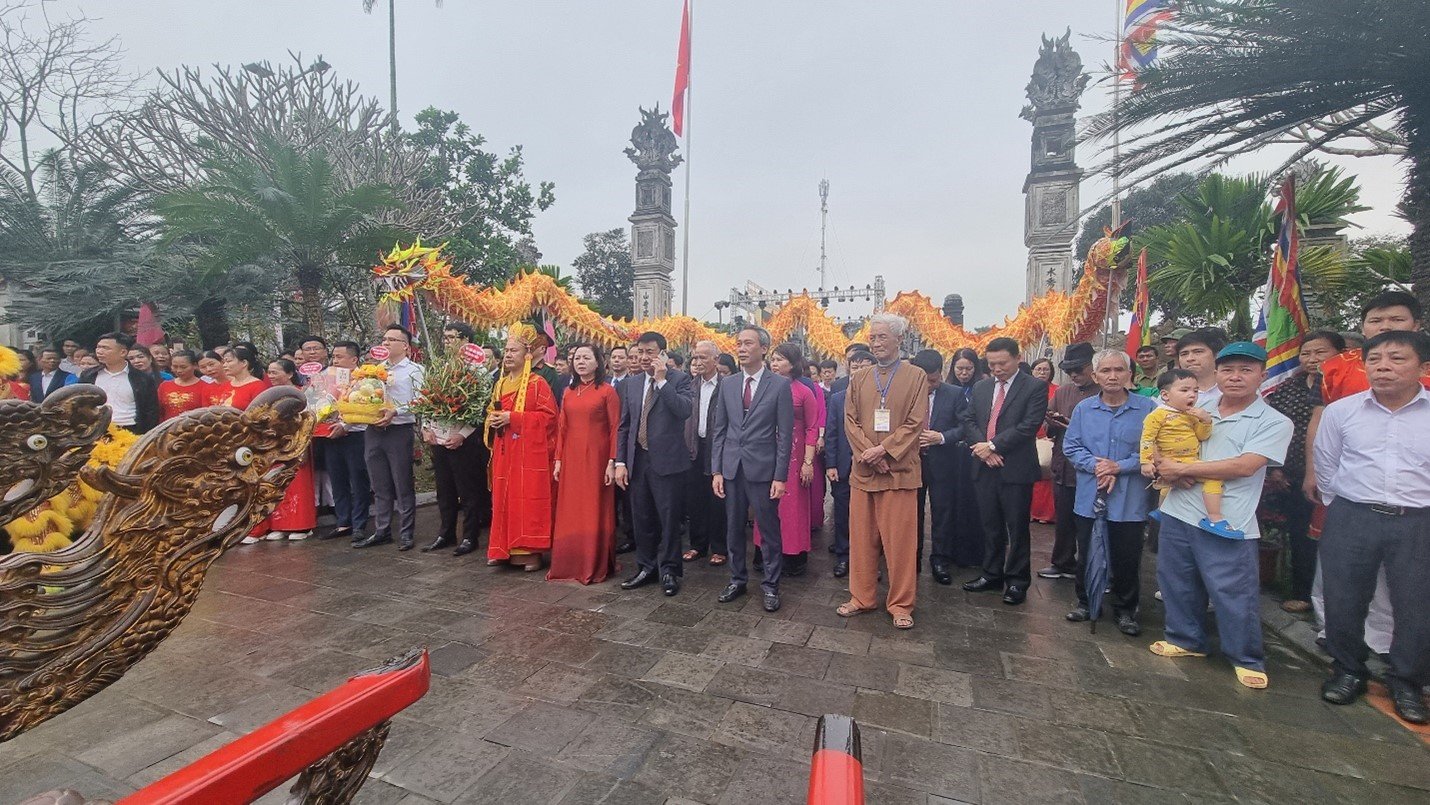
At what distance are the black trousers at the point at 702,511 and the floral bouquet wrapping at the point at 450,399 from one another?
1791 mm

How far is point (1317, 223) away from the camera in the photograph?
6391 mm

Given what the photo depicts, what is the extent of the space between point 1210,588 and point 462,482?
5016mm

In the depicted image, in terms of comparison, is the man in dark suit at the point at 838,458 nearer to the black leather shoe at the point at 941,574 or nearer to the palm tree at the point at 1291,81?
the black leather shoe at the point at 941,574

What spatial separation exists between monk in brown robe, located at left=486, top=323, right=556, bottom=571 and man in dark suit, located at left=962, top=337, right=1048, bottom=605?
3051mm

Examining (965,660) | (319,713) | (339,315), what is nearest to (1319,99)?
(965,660)

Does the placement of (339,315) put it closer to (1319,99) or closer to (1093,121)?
(1093,121)

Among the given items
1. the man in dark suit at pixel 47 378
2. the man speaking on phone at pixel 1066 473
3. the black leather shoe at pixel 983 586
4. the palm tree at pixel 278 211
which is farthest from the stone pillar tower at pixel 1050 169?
the man in dark suit at pixel 47 378

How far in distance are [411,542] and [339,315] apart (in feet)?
33.1

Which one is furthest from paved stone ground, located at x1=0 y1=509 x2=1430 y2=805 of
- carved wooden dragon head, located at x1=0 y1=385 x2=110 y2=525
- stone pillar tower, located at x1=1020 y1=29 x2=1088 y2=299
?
stone pillar tower, located at x1=1020 y1=29 x2=1088 y2=299

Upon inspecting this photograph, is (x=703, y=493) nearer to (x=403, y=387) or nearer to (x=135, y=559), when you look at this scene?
(x=403, y=387)

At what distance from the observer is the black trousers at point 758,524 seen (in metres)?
3.85

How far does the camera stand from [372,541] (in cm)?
515

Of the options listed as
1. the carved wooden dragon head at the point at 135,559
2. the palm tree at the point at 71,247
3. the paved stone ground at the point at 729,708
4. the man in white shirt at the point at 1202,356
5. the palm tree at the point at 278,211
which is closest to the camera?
the carved wooden dragon head at the point at 135,559

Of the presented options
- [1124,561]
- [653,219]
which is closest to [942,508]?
[1124,561]
